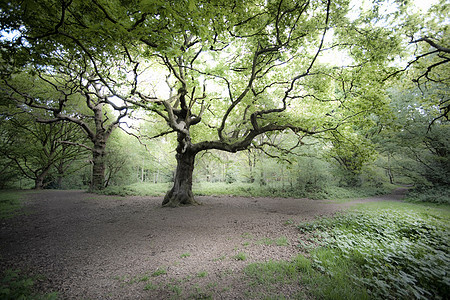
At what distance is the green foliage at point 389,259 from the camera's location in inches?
86.5

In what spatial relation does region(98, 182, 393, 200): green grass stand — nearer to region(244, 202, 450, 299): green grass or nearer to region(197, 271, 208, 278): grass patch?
region(244, 202, 450, 299): green grass

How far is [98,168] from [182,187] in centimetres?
754

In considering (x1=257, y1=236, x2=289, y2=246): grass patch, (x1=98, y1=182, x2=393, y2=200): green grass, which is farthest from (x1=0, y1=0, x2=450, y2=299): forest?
(x1=98, y1=182, x2=393, y2=200): green grass

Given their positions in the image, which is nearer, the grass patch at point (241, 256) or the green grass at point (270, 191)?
the grass patch at point (241, 256)

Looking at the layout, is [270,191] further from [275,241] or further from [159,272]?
[159,272]

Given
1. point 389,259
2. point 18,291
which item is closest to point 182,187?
point 18,291

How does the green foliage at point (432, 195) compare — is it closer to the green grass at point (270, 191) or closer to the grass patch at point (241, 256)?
the green grass at point (270, 191)

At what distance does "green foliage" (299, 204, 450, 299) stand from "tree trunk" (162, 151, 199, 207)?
17.6 ft

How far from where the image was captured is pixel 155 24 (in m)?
3.65

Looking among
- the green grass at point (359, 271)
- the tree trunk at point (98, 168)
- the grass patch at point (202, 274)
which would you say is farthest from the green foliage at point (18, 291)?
the tree trunk at point (98, 168)

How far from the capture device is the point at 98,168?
12.0 meters

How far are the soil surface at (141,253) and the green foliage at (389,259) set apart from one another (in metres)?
0.71

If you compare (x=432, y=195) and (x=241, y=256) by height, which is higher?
(x=241, y=256)

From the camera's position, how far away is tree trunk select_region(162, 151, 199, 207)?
8383 millimetres
